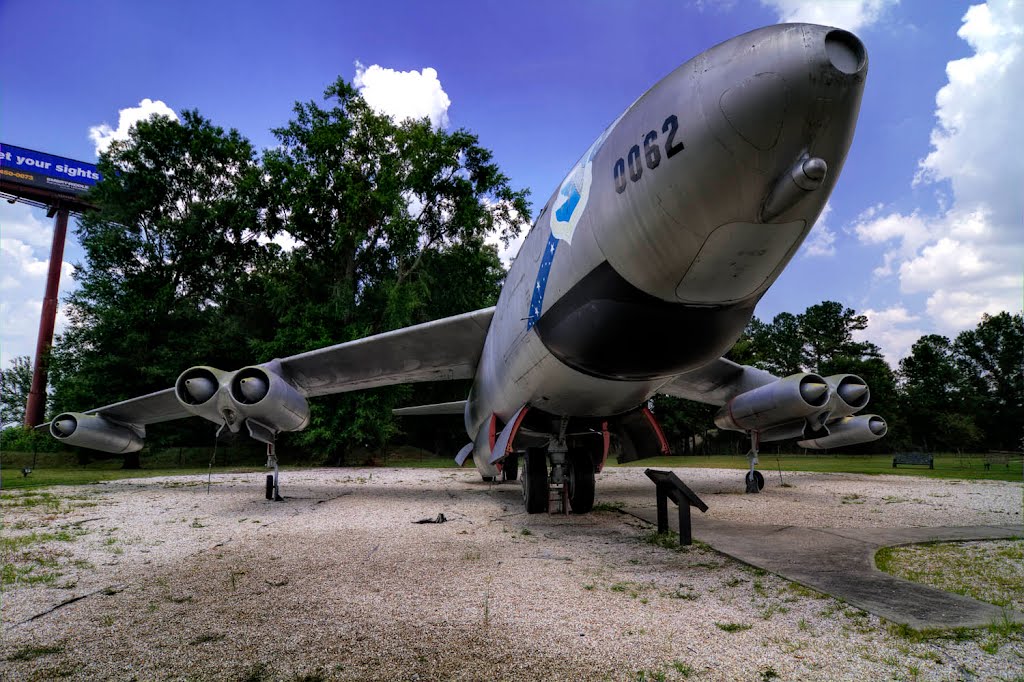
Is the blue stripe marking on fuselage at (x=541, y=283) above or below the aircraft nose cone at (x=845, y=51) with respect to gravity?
below

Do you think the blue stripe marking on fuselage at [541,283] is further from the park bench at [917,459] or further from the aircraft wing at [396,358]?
the park bench at [917,459]

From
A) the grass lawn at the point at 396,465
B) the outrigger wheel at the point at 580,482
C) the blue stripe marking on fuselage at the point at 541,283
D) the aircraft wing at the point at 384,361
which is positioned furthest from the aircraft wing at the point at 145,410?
the blue stripe marking on fuselage at the point at 541,283

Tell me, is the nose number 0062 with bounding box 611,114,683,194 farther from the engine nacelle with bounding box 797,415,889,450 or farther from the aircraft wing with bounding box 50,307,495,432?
the engine nacelle with bounding box 797,415,889,450

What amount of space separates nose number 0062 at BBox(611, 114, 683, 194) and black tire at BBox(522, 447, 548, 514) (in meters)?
4.30

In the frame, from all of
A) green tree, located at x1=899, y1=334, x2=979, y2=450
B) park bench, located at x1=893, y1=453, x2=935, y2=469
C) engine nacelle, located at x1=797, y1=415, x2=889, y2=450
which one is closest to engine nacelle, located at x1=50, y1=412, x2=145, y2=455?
engine nacelle, located at x1=797, y1=415, x2=889, y2=450

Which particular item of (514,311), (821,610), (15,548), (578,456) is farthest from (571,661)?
(15,548)

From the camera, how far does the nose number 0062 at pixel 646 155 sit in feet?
10.1

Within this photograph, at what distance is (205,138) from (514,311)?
25223mm

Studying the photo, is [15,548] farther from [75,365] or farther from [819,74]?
[75,365]

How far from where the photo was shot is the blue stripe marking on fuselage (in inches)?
187

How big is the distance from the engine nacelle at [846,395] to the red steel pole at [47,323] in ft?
101

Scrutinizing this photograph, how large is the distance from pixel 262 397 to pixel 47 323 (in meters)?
32.3

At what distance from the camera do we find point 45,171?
98.1ft

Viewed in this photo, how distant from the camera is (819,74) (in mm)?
2650
